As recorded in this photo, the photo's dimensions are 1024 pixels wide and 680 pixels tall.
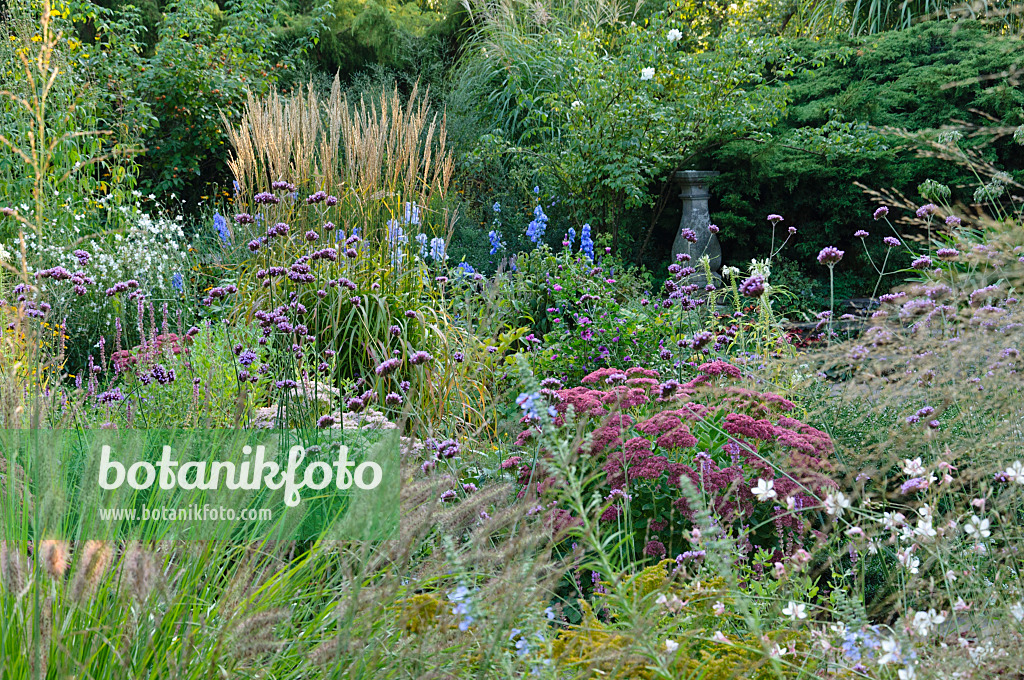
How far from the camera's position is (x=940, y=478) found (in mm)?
2371

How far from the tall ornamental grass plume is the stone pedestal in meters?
4.74

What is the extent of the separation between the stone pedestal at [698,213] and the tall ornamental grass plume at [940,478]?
4.74 meters

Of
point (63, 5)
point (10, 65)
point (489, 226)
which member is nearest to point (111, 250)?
point (10, 65)

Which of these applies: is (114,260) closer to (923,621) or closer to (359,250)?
(359,250)

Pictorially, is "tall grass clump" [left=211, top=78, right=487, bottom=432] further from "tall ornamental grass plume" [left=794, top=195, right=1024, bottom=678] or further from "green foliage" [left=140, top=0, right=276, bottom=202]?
"green foliage" [left=140, top=0, right=276, bottom=202]

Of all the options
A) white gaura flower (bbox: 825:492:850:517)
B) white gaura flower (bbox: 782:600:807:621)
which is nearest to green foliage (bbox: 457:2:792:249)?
white gaura flower (bbox: 825:492:850:517)

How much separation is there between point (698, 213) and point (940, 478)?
20.0 feet

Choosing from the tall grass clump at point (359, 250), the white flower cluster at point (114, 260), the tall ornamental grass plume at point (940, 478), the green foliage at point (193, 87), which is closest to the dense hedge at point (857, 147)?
the tall grass clump at point (359, 250)

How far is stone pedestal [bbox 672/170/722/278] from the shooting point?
8.08 metres

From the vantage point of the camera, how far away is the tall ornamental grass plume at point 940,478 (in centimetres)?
156

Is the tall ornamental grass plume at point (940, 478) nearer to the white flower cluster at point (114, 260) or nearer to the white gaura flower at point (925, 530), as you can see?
the white gaura flower at point (925, 530)

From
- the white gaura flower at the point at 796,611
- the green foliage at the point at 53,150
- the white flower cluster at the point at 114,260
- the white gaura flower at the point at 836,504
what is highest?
the green foliage at the point at 53,150

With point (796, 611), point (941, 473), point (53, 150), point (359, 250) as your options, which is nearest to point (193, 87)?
point (53, 150)

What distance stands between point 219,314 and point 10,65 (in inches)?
118
